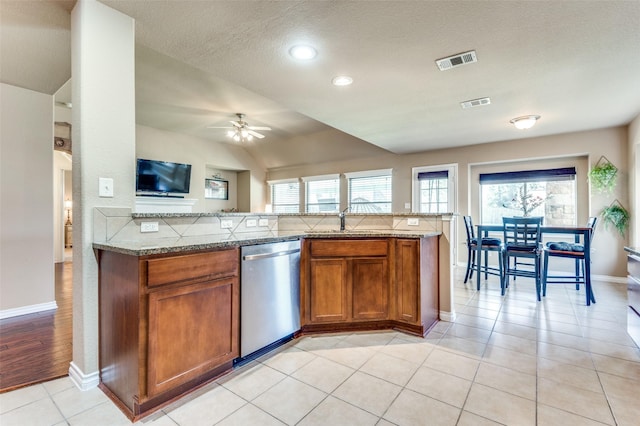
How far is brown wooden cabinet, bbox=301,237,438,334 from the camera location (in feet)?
8.52

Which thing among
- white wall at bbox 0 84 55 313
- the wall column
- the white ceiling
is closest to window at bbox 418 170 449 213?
the white ceiling

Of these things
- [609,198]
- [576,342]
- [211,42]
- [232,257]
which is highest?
[211,42]

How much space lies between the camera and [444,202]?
19.9ft

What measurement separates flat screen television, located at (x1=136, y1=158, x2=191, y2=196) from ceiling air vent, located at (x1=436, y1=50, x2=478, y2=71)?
5.46 m

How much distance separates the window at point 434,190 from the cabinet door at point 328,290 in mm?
4194

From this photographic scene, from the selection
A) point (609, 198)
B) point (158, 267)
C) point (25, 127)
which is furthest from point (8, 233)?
point (609, 198)

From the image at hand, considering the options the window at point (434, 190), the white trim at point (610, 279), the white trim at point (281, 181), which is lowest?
the white trim at point (610, 279)

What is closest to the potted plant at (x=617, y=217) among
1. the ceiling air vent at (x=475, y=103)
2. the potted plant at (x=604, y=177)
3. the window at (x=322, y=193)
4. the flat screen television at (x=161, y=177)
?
the potted plant at (x=604, y=177)

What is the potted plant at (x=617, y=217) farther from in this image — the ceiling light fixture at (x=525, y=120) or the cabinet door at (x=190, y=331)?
the cabinet door at (x=190, y=331)

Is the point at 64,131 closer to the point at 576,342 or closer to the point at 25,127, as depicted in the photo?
the point at 25,127

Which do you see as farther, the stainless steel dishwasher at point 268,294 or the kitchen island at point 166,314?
the stainless steel dishwasher at point 268,294

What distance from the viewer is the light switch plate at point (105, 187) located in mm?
1860

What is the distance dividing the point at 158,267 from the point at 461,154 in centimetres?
577

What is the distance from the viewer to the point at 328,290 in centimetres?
263
